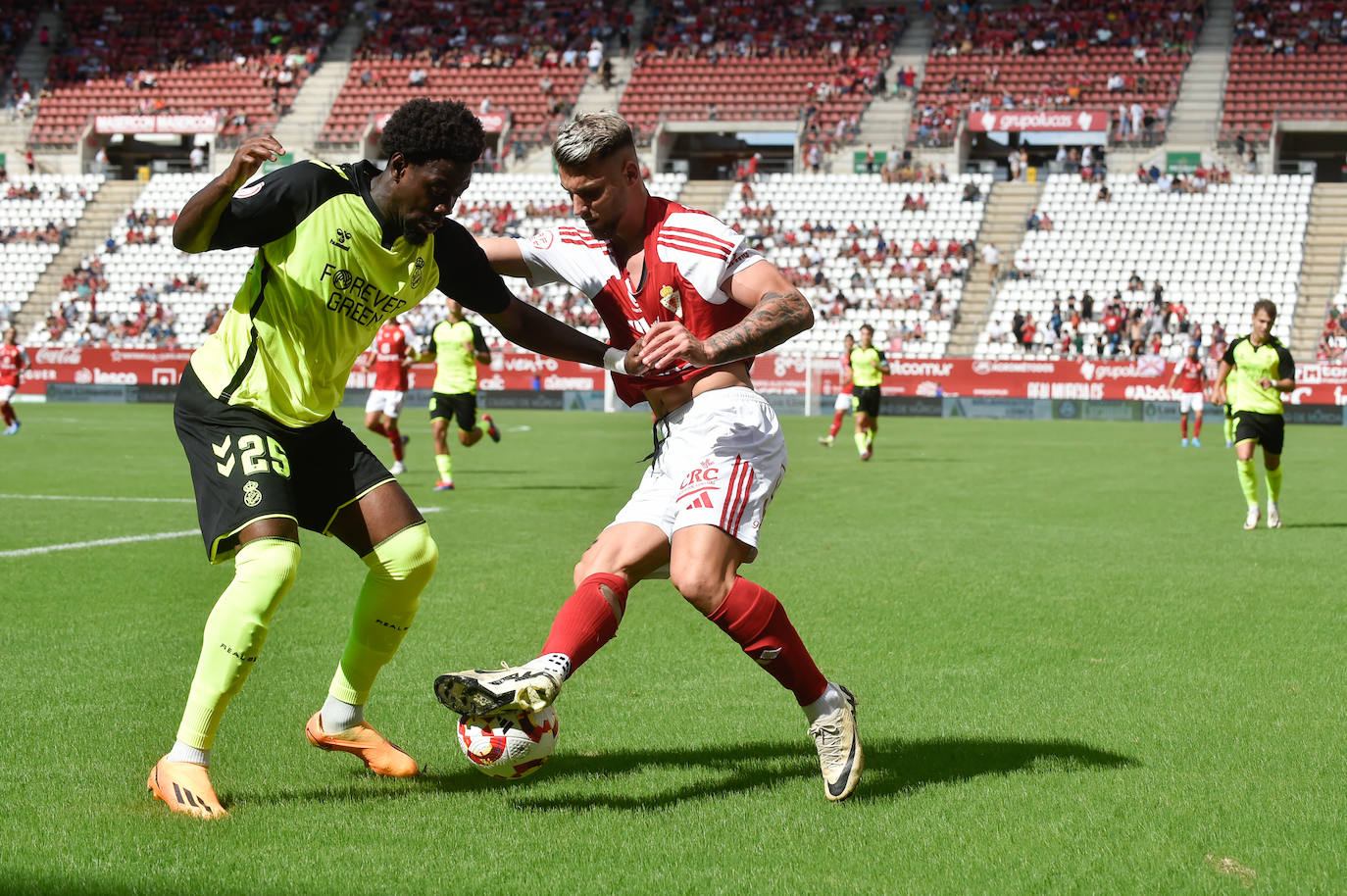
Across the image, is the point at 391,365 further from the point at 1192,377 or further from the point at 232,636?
the point at 1192,377

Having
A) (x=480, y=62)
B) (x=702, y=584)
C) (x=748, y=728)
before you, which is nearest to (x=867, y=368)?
(x=748, y=728)

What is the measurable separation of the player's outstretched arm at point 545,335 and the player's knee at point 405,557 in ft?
2.52

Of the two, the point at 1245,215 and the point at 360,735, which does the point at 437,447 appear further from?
the point at 1245,215

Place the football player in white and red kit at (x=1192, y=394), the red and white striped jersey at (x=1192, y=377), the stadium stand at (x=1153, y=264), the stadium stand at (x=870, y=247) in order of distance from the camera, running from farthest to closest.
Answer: the stadium stand at (x=870, y=247), the stadium stand at (x=1153, y=264), the red and white striped jersey at (x=1192, y=377), the football player in white and red kit at (x=1192, y=394)

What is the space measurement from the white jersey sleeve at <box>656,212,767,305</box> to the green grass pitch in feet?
5.35

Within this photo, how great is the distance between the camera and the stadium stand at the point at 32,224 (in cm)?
4703

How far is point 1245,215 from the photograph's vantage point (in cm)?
4172

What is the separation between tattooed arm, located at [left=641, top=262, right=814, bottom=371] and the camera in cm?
418

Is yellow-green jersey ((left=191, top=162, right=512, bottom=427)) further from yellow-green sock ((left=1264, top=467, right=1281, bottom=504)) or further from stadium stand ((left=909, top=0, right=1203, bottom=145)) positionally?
stadium stand ((left=909, top=0, right=1203, bottom=145))

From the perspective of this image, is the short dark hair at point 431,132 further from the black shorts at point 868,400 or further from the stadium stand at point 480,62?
the stadium stand at point 480,62

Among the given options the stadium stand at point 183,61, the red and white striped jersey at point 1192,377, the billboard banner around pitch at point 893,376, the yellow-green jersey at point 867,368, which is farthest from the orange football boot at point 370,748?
the stadium stand at point 183,61

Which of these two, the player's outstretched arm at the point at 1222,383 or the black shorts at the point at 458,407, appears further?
the black shorts at the point at 458,407

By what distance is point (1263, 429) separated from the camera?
45.2 ft

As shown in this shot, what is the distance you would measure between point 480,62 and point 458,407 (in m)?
38.6
